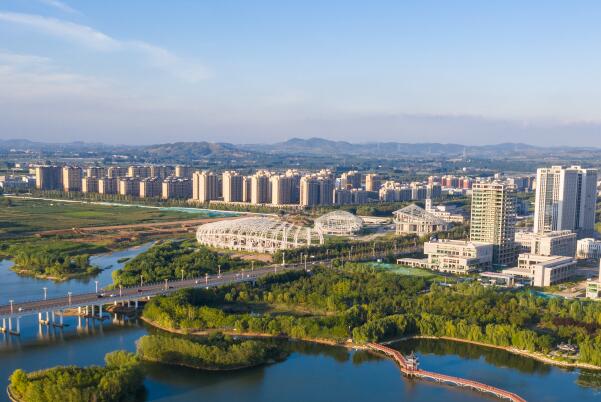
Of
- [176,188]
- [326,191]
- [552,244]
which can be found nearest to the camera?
[552,244]

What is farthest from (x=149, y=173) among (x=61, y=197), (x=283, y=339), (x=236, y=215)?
(x=283, y=339)

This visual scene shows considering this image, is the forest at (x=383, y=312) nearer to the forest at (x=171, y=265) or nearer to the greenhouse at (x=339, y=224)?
the forest at (x=171, y=265)

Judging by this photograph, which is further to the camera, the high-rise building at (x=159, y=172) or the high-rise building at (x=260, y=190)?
the high-rise building at (x=159, y=172)

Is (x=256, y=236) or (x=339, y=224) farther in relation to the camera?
(x=339, y=224)

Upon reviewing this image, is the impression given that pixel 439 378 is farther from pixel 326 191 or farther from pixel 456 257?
Answer: pixel 326 191

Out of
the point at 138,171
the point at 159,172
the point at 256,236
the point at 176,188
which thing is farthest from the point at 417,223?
the point at 159,172

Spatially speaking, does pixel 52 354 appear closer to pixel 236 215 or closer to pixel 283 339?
pixel 283 339

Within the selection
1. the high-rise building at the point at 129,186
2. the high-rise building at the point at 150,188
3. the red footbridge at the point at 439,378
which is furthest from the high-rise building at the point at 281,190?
the red footbridge at the point at 439,378
